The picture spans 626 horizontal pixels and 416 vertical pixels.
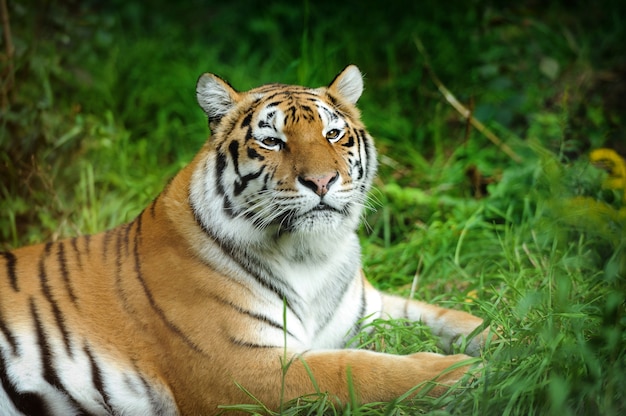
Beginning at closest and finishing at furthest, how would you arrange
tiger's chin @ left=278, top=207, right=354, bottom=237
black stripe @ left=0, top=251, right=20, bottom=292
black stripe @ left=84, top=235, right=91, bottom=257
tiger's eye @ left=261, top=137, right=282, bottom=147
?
tiger's chin @ left=278, top=207, right=354, bottom=237 → tiger's eye @ left=261, top=137, right=282, bottom=147 → black stripe @ left=0, top=251, right=20, bottom=292 → black stripe @ left=84, top=235, right=91, bottom=257

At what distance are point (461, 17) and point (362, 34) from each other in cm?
86

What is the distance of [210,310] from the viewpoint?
9.78 feet

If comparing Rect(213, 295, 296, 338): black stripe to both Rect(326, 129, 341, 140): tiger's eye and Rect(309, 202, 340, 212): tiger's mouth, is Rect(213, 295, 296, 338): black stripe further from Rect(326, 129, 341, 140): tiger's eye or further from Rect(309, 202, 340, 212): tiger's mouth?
Rect(326, 129, 341, 140): tiger's eye

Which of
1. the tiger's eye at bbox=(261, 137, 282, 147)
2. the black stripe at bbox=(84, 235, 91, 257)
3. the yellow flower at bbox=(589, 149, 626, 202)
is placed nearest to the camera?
the tiger's eye at bbox=(261, 137, 282, 147)

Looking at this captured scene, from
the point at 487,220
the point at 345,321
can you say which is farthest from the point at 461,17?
the point at 345,321

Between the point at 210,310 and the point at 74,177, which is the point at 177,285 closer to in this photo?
the point at 210,310

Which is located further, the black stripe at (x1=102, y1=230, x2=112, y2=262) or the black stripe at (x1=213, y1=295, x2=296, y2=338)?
the black stripe at (x1=102, y1=230, x2=112, y2=262)

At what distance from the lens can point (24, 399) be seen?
118 inches

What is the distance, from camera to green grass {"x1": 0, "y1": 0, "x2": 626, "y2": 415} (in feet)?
9.17

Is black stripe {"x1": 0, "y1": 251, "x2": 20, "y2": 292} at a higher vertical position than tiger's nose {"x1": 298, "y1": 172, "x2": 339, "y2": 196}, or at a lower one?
lower

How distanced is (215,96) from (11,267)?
3.76ft

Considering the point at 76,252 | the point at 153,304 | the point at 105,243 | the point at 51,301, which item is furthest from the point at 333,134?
the point at 51,301

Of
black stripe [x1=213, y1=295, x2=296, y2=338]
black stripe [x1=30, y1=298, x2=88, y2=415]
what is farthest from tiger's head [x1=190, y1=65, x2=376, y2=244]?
black stripe [x1=30, y1=298, x2=88, y2=415]

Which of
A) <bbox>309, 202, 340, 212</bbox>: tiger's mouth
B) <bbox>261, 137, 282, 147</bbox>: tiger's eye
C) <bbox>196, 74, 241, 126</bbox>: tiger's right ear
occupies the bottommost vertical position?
<bbox>309, 202, 340, 212</bbox>: tiger's mouth
